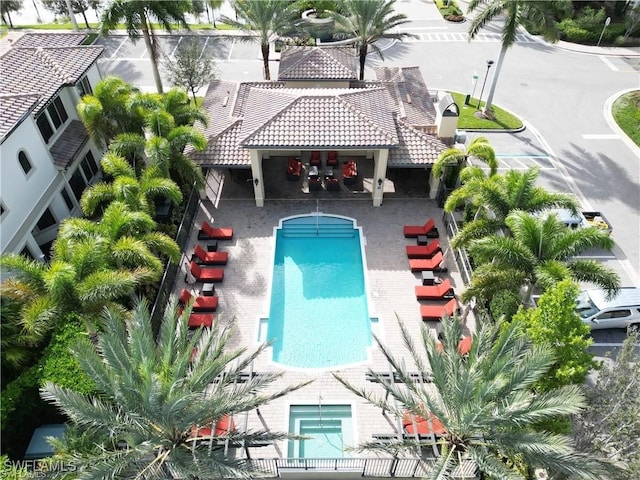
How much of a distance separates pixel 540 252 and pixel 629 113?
2492 centimetres

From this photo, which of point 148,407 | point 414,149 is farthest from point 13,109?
point 414,149

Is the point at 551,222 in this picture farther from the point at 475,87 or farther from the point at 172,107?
the point at 475,87

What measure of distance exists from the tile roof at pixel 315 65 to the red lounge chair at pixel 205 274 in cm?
1320

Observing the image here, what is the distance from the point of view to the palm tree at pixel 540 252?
1491 centimetres

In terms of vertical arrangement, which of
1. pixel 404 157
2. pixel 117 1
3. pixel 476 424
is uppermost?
pixel 117 1

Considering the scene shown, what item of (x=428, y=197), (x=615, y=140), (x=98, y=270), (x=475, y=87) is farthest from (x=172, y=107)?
(x=615, y=140)

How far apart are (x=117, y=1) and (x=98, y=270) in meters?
17.9

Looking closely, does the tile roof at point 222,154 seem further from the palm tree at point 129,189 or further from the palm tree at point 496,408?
the palm tree at point 496,408

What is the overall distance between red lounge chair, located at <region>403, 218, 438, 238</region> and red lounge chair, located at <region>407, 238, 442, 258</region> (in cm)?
74

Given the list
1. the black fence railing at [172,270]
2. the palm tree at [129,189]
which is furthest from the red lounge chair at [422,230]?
the palm tree at [129,189]

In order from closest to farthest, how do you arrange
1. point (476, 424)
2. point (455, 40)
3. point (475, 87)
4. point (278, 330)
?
point (476, 424) → point (278, 330) → point (475, 87) → point (455, 40)

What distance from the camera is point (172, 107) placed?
23328 millimetres

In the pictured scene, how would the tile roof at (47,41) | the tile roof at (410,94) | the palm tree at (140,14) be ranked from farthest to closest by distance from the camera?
the tile roof at (410,94) < the palm tree at (140,14) < the tile roof at (47,41)

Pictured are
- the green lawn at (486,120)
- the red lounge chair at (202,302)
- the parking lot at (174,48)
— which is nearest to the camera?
the red lounge chair at (202,302)
